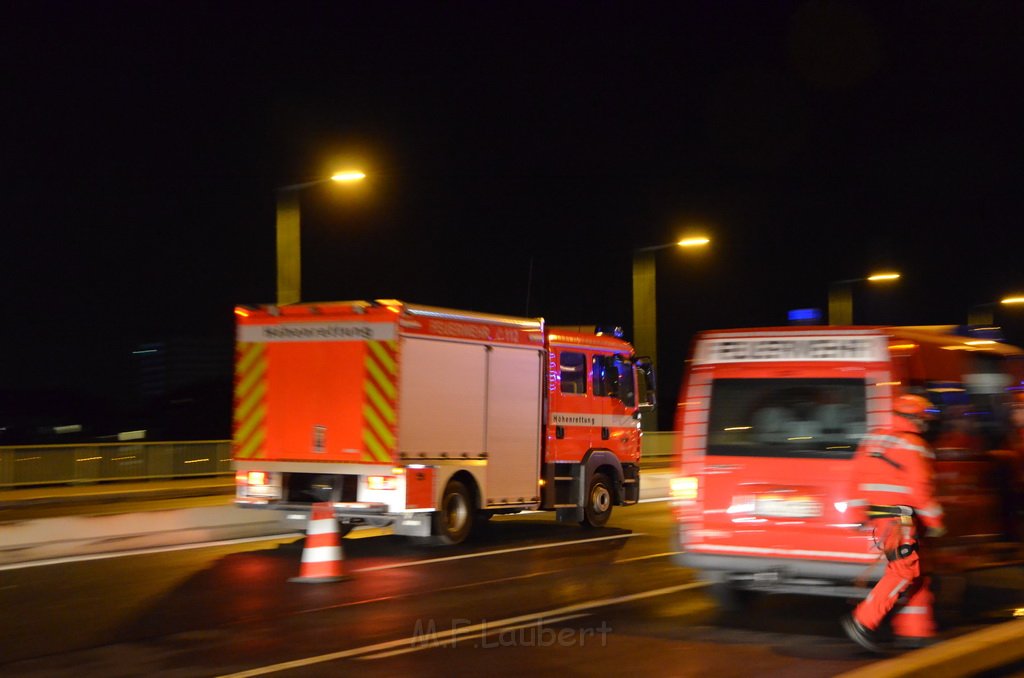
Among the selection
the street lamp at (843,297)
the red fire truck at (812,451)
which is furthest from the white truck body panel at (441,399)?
the street lamp at (843,297)

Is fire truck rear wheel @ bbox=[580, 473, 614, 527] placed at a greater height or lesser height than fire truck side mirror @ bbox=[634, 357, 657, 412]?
lesser

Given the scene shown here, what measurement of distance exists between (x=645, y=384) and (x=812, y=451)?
939 centimetres

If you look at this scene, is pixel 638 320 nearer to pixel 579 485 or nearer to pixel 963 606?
pixel 579 485

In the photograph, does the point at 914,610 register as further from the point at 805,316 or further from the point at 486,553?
the point at 486,553

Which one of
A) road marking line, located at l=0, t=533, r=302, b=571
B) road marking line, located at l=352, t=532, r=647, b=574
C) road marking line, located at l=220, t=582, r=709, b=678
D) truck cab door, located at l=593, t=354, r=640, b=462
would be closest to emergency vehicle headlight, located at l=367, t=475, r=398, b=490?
road marking line, located at l=352, t=532, r=647, b=574

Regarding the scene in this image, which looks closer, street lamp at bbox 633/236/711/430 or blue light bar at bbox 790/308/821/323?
blue light bar at bbox 790/308/821/323

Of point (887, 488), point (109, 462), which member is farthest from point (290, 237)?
point (887, 488)

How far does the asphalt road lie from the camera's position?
27.3 feet

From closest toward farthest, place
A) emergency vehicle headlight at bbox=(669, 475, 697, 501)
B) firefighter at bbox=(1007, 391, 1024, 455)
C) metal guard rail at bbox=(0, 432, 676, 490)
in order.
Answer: emergency vehicle headlight at bbox=(669, 475, 697, 501) < firefighter at bbox=(1007, 391, 1024, 455) < metal guard rail at bbox=(0, 432, 676, 490)

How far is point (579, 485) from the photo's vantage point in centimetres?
1758

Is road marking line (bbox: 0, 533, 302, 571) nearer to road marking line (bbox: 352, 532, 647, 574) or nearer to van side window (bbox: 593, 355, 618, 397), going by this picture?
road marking line (bbox: 352, 532, 647, 574)

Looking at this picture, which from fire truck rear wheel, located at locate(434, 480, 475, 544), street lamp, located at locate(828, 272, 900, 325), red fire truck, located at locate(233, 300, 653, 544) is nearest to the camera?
red fire truck, located at locate(233, 300, 653, 544)

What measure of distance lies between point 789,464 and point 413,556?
6125 millimetres

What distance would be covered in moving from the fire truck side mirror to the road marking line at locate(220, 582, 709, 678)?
678 cm
